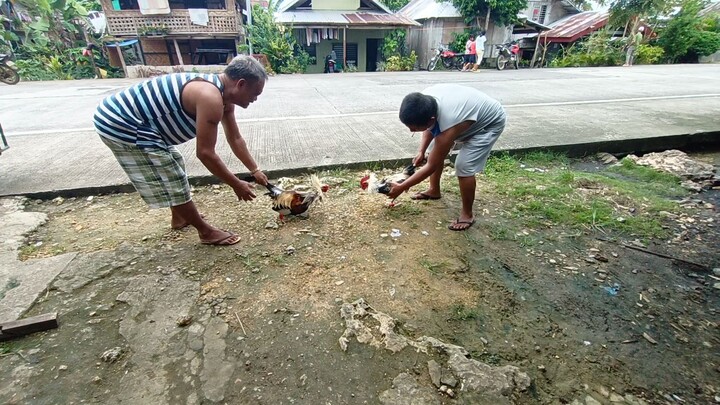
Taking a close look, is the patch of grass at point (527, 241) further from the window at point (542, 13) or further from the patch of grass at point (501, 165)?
the window at point (542, 13)

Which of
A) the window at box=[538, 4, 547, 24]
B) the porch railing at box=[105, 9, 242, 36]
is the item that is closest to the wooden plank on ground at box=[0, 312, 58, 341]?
the porch railing at box=[105, 9, 242, 36]

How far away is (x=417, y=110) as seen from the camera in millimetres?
2363

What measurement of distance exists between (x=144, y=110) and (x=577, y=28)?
23.5 meters

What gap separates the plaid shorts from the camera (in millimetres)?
2303

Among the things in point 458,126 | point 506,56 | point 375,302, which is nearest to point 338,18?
point 506,56

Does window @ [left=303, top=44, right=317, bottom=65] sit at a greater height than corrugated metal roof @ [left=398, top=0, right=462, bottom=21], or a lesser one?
lesser

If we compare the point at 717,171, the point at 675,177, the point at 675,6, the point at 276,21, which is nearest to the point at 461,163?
the point at 675,177

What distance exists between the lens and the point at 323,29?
1672 cm

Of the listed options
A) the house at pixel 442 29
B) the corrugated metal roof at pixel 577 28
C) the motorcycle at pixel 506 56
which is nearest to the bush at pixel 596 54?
the corrugated metal roof at pixel 577 28

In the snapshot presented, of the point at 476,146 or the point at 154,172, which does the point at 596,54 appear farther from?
the point at 154,172

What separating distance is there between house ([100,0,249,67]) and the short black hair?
15.5 m

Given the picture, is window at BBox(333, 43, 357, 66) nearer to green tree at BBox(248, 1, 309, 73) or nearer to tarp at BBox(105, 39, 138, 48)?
green tree at BBox(248, 1, 309, 73)

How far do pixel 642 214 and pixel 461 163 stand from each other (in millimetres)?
1840

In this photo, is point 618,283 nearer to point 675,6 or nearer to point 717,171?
point 717,171
